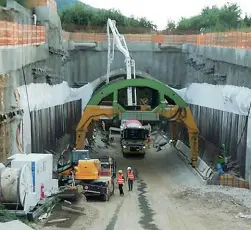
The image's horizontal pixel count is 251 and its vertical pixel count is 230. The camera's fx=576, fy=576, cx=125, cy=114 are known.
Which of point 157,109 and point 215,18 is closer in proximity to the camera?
point 157,109

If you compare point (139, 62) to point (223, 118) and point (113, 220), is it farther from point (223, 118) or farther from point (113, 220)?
point (113, 220)

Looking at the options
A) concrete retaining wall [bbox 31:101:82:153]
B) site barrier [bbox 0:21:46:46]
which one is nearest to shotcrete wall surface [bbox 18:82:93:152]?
concrete retaining wall [bbox 31:101:82:153]

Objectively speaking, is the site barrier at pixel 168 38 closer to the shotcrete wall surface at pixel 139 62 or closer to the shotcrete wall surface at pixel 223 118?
the shotcrete wall surface at pixel 139 62

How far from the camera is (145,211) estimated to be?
23234 millimetres

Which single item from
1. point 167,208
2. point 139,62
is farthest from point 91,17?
point 167,208

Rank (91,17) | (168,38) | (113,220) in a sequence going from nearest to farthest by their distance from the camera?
(113,220) → (168,38) → (91,17)

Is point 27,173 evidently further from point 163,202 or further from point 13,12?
point 13,12

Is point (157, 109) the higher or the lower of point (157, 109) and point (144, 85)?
the lower

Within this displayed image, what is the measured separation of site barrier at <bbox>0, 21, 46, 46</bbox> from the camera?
84.1 ft

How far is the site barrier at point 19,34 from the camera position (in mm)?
25647

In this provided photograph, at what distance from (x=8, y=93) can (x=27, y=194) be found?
7519 mm

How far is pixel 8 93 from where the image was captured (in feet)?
84.3

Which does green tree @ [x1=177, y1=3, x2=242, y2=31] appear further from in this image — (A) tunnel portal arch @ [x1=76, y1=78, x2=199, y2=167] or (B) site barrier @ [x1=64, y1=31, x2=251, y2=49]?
(A) tunnel portal arch @ [x1=76, y1=78, x2=199, y2=167]

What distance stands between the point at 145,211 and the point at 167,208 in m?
1.17
